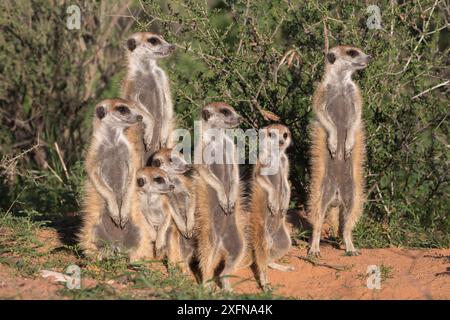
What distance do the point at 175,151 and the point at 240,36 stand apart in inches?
46.5

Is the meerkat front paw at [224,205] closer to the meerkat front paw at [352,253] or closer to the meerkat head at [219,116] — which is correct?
the meerkat head at [219,116]

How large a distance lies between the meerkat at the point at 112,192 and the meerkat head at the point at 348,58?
5.12 feet

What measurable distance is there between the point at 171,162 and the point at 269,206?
78 cm

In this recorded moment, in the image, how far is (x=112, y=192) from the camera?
612cm

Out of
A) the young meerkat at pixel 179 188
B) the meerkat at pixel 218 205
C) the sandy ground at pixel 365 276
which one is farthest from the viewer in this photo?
the young meerkat at pixel 179 188

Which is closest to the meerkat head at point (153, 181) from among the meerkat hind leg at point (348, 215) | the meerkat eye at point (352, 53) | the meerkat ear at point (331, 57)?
the meerkat hind leg at point (348, 215)

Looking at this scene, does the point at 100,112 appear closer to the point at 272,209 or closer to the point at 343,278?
the point at 272,209

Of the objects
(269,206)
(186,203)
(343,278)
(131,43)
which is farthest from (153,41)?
(343,278)

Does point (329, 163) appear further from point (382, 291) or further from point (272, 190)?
point (382, 291)

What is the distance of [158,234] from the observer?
20.0 feet

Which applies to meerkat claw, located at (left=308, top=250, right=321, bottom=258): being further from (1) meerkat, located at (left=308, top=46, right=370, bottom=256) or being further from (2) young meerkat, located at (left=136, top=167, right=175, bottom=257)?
(2) young meerkat, located at (left=136, top=167, right=175, bottom=257)

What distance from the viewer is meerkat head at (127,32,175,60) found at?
6914 mm

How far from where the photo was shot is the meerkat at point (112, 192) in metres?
6.09

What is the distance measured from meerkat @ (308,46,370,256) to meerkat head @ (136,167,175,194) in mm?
1249
